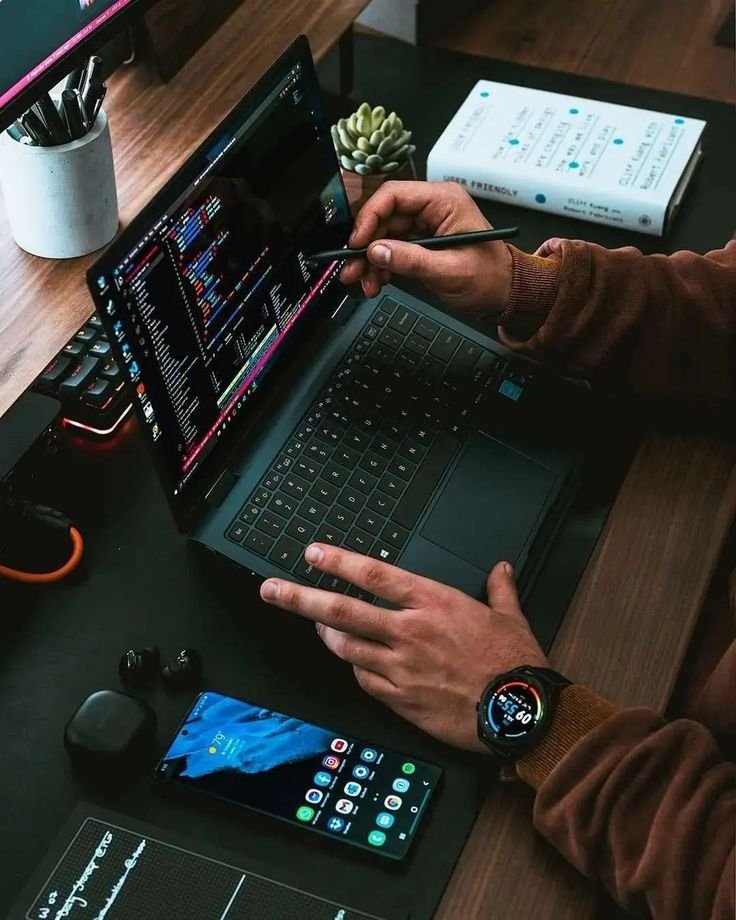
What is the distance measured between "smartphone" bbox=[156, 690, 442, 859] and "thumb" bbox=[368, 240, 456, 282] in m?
0.43

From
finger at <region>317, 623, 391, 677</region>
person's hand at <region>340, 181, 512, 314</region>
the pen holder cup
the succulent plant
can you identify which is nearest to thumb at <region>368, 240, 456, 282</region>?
person's hand at <region>340, 181, 512, 314</region>

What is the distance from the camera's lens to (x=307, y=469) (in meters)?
0.92

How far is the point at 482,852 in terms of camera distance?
0.76 metres

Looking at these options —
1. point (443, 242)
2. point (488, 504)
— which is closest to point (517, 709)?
point (488, 504)

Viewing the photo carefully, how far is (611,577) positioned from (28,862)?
0.49 metres

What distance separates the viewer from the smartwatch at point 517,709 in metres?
0.78

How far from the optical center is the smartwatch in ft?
2.55

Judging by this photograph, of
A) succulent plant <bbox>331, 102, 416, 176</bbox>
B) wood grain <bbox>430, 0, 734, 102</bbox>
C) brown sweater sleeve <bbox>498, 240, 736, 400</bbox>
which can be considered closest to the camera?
brown sweater sleeve <bbox>498, 240, 736, 400</bbox>

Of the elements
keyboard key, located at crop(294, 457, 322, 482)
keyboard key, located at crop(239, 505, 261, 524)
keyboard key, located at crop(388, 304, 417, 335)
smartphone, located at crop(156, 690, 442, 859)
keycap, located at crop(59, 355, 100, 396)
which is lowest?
smartphone, located at crop(156, 690, 442, 859)

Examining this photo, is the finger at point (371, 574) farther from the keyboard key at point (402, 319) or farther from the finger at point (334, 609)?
the keyboard key at point (402, 319)

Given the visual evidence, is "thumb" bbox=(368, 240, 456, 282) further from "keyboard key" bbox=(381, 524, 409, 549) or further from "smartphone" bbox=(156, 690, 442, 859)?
"smartphone" bbox=(156, 690, 442, 859)

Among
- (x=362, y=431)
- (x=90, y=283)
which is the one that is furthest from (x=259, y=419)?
(x=90, y=283)

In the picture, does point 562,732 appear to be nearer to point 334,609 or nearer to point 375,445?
point 334,609

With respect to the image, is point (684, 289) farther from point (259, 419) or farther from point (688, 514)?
point (259, 419)
